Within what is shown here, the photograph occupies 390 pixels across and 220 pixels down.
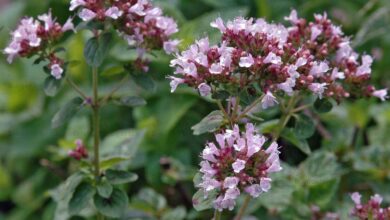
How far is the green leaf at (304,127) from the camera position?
6.44 ft

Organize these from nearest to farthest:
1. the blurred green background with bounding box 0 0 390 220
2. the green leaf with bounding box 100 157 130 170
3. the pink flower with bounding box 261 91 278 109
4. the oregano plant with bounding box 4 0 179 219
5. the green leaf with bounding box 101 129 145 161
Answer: the pink flower with bounding box 261 91 278 109
the oregano plant with bounding box 4 0 179 219
the green leaf with bounding box 100 157 130 170
the green leaf with bounding box 101 129 145 161
the blurred green background with bounding box 0 0 390 220

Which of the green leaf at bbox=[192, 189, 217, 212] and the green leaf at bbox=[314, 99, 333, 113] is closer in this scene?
the green leaf at bbox=[192, 189, 217, 212]

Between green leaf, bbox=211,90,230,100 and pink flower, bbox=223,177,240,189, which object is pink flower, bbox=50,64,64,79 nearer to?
green leaf, bbox=211,90,230,100

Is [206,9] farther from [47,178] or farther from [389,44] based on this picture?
[47,178]

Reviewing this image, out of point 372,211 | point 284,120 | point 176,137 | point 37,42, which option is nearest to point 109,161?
point 37,42

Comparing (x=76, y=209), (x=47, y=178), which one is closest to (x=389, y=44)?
(x=47, y=178)

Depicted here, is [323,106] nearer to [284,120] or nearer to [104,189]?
[284,120]

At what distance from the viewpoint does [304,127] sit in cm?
198

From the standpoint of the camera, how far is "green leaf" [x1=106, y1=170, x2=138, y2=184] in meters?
2.09

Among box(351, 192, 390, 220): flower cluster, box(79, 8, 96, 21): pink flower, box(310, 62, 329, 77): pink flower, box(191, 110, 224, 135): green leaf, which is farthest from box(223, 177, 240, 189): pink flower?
box(79, 8, 96, 21): pink flower

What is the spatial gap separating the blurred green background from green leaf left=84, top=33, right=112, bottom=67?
0.49 m

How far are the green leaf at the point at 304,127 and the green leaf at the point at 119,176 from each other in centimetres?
51

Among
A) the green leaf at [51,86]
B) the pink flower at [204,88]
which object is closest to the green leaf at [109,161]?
the green leaf at [51,86]

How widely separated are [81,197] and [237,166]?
698 mm
